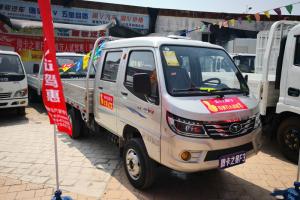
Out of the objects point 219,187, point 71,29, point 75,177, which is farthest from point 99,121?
point 71,29

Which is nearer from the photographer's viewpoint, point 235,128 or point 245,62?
point 235,128

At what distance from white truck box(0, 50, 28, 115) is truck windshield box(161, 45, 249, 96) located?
5518 millimetres

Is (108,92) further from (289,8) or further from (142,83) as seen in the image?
(289,8)

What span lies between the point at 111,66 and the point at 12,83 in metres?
4.26

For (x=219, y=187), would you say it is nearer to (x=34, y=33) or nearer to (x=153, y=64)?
(x=153, y=64)

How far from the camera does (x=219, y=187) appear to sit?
4426mm

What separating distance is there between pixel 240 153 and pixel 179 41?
172cm

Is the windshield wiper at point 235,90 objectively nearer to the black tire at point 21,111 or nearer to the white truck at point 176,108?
the white truck at point 176,108

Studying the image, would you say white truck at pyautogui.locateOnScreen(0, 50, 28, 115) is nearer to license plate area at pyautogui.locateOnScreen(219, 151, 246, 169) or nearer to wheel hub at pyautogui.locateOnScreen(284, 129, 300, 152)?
license plate area at pyautogui.locateOnScreen(219, 151, 246, 169)

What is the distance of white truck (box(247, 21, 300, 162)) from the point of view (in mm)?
5320

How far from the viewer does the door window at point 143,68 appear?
3699 millimetres

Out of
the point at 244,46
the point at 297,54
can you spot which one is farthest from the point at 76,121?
the point at 244,46

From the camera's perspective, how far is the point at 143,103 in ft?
12.7

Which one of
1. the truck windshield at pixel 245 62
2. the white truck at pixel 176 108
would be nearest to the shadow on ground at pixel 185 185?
the white truck at pixel 176 108
